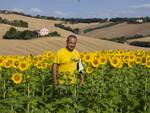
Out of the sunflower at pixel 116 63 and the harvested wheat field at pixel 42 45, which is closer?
the sunflower at pixel 116 63

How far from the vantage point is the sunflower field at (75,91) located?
9273mm

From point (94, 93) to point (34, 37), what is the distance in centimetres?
4390

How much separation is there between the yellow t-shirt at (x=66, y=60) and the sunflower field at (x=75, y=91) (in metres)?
0.20

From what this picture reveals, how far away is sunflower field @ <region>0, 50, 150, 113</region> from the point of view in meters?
9.27

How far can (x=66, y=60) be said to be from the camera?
36.8 feet

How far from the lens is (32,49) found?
1777 inches

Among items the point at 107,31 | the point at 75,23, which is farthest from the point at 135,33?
the point at 75,23

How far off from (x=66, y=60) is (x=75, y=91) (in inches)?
53.7

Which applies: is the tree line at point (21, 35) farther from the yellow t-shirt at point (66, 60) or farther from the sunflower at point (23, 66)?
the sunflower at point (23, 66)

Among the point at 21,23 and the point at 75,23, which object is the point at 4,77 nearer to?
the point at 21,23

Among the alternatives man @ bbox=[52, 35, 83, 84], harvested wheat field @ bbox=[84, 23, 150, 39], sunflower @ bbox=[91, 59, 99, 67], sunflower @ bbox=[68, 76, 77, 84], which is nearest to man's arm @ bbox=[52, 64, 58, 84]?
man @ bbox=[52, 35, 83, 84]

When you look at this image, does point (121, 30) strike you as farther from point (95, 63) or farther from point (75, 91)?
point (75, 91)

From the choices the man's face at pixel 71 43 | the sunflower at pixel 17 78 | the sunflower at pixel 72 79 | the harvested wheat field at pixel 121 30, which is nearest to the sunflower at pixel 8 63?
the man's face at pixel 71 43

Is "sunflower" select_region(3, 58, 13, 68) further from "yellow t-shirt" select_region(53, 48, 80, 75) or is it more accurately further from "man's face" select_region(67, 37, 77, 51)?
"man's face" select_region(67, 37, 77, 51)
